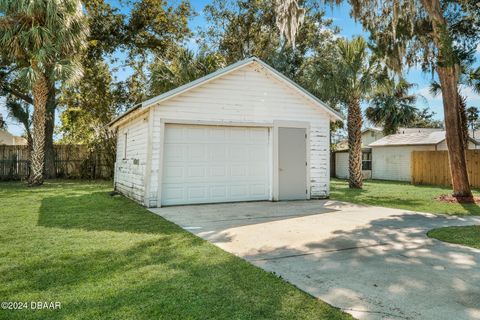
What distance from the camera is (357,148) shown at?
1622cm

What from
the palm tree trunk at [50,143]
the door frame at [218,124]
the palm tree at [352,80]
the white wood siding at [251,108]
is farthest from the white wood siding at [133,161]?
the palm tree at [352,80]

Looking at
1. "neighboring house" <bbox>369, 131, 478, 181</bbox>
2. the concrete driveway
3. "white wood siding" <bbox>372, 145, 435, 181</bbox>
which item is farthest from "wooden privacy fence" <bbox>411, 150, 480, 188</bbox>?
the concrete driveway

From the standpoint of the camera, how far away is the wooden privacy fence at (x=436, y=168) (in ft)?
53.2

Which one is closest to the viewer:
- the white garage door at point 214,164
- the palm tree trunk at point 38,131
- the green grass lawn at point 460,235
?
the green grass lawn at point 460,235

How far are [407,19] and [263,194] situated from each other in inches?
310

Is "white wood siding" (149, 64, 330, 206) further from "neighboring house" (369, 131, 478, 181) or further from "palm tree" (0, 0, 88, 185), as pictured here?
"neighboring house" (369, 131, 478, 181)

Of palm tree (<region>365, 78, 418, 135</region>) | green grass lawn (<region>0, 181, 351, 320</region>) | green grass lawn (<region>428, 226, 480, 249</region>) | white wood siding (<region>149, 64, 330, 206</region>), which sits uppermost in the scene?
palm tree (<region>365, 78, 418, 135</region>)

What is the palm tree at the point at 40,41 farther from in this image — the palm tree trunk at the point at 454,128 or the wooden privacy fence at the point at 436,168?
the wooden privacy fence at the point at 436,168

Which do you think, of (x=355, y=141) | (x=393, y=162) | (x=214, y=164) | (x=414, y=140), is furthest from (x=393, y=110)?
→ (x=214, y=164)

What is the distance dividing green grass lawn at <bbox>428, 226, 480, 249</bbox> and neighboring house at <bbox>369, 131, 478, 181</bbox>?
16.5 meters

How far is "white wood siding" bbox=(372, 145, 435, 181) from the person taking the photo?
71.8 feet

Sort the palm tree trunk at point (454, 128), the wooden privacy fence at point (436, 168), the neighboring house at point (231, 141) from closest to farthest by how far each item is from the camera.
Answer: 1. the neighboring house at point (231, 141)
2. the palm tree trunk at point (454, 128)
3. the wooden privacy fence at point (436, 168)

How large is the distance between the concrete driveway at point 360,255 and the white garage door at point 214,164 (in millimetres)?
1089

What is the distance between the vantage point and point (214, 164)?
963 cm
